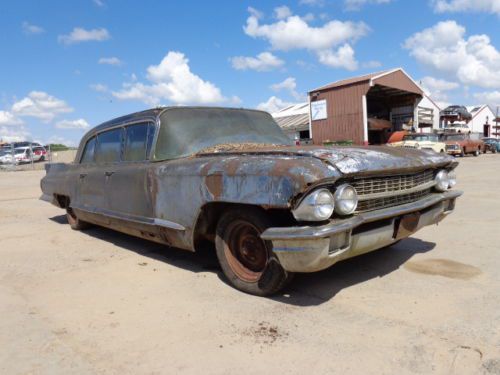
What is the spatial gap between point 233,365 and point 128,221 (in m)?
2.44

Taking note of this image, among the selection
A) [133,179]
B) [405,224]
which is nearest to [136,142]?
[133,179]

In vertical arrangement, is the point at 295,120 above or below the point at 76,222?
above

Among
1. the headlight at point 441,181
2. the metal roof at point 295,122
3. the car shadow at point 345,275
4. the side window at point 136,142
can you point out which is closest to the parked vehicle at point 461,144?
the metal roof at point 295,122

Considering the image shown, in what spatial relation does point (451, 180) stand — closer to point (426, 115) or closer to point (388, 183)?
point (388, 183)

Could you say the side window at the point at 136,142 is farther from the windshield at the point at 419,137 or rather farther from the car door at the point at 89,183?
the windshield at the point at 419,137

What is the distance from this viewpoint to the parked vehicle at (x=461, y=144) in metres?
27.5

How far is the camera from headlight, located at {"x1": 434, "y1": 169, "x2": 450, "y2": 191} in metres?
4.17

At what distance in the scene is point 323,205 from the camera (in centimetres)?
289

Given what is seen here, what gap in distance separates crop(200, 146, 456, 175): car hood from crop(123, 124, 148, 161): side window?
3.82ft

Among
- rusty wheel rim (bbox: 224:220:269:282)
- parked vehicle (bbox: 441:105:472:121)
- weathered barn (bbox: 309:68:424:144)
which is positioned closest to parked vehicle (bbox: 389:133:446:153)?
weathered barn (bbox: 309:68:424:144)

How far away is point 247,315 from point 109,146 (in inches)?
122

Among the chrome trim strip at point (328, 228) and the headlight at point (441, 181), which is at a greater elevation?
the headlight at point (441, 181)

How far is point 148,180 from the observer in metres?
4.17

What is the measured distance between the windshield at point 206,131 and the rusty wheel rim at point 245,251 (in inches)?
42.9
